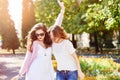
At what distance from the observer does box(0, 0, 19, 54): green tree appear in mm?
45125

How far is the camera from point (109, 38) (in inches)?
2108

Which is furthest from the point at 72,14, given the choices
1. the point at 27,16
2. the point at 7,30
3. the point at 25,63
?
the point at 25,63

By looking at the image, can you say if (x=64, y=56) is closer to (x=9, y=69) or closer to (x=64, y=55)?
(x=64, y=55)

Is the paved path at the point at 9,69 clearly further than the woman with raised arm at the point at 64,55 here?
Yes

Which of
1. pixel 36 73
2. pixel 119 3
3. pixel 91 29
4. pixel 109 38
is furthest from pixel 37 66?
pixel 109 38

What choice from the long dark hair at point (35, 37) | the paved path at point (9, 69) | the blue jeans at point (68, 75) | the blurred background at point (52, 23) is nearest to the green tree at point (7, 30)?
the blurred background at point (52, 23)

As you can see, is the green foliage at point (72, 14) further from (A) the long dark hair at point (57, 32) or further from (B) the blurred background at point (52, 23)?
(A) the long dark hair at point (57, 32)

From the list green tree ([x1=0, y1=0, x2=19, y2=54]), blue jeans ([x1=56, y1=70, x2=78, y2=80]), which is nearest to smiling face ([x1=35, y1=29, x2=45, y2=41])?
blue jeans ([x1=56, y1=70, x2=78, y2=80])

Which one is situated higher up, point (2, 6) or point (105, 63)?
point (2, 6)

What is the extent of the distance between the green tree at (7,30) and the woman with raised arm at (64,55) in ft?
123

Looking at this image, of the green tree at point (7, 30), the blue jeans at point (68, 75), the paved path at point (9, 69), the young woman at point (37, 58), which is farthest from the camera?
the green tree at point (7, 30)

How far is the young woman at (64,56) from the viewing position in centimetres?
761

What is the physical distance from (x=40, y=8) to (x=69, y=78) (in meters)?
38.7

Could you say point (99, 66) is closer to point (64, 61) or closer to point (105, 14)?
point (105, 14)
